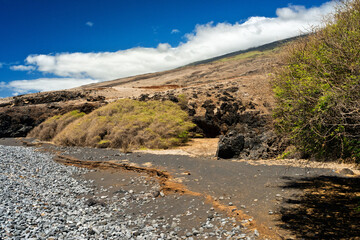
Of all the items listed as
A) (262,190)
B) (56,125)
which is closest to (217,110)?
(262,190)

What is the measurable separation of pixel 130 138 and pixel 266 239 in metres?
16.1

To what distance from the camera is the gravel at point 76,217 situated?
6.72 meters

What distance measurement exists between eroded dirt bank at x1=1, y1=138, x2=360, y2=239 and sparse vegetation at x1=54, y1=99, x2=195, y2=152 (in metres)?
4.95

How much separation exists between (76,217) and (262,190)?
248 inches

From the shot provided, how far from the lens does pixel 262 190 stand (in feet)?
29.8

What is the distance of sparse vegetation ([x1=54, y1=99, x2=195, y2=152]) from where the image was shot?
67.1 ft

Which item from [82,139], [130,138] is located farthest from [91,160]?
[82,139]

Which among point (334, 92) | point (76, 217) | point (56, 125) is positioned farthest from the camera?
point (56, 125)

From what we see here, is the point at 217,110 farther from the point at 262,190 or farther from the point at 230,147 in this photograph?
the point at 262,190

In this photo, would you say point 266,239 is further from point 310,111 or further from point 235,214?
point 310,111

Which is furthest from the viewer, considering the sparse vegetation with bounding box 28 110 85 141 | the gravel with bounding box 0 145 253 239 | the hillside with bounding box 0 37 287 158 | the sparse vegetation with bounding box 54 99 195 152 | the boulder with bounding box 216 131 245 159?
the sparse vegetation with bounding box 28 110 85 141

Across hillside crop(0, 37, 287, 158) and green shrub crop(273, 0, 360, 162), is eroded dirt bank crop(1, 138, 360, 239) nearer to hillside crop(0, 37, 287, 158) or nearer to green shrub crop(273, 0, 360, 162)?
green shrub crop(273, 0, 360, 162)

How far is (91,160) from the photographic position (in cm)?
1681

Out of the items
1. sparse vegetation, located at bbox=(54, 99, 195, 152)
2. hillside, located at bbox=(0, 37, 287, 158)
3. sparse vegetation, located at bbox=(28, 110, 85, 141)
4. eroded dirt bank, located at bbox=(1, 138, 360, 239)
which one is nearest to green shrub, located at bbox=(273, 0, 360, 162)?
eroded dirt bank, located at bbox=(1, 138, 360, 239)
